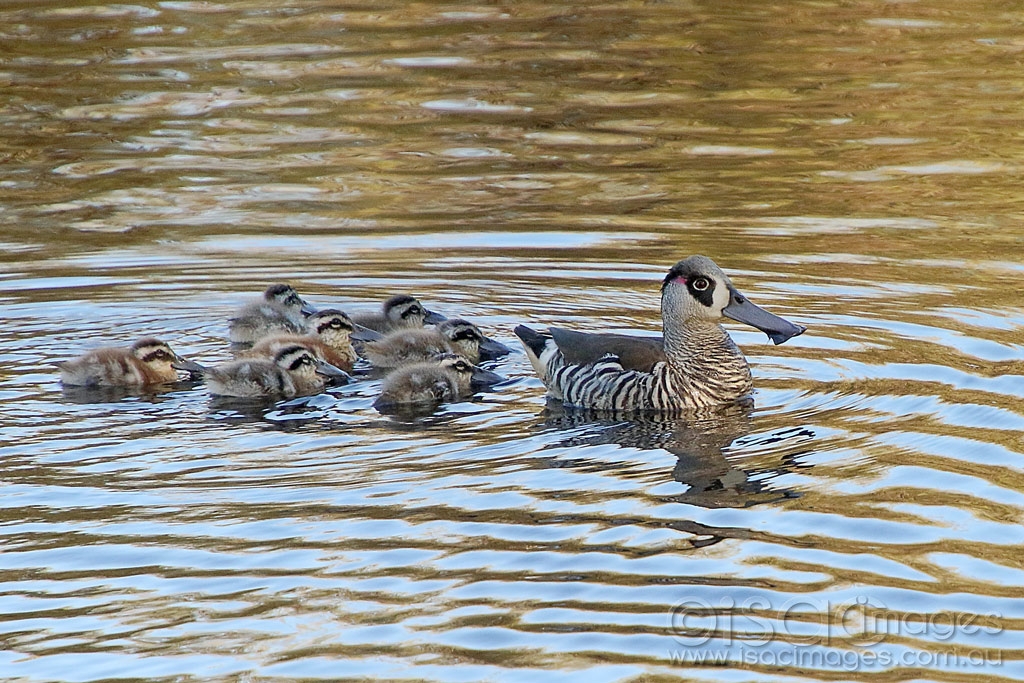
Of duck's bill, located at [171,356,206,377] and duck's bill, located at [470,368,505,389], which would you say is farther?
duck's bill, located at [470,368,505,389]

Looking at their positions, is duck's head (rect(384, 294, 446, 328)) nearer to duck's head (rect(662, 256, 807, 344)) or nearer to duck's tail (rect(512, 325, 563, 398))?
duck's tail (rect(512, 325, 563, 398))

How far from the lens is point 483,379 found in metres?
9.62

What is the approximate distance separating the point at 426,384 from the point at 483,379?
0.59m

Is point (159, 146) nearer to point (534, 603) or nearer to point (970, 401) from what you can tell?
point (970, 401)

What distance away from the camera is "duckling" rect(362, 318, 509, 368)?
10008 mm

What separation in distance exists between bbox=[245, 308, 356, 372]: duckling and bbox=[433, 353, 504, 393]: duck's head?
2.40 ft

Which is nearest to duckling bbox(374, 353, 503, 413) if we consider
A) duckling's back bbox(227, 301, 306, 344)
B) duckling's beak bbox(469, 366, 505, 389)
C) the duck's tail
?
duckling's beak bbox(469, 366, 505, 389)

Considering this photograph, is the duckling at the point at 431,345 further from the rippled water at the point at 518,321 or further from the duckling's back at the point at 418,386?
the duckling's back at the point at 418,386

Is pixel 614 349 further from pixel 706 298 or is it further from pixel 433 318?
pixel 433 318

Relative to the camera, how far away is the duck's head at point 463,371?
30.4 ft

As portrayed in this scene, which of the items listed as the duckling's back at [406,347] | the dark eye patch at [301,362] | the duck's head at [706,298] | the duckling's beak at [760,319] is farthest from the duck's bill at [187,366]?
the duckling's beak at [760,319]

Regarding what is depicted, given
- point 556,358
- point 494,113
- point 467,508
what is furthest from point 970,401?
point 494,113

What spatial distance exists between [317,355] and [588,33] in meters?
11.4

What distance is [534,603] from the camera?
5.99m
